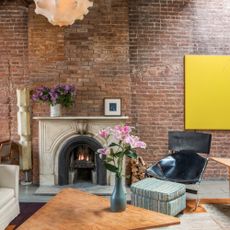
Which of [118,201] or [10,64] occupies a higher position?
[10,64]

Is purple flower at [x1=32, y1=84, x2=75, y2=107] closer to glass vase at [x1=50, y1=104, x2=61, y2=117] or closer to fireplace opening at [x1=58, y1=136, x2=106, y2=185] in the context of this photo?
glass vase at [x1=50, y1=104, x2=61, y2=117]

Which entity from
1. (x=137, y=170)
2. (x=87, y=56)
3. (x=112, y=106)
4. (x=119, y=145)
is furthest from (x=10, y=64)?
(x=119, y=145)

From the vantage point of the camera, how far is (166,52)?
5137 millimetres

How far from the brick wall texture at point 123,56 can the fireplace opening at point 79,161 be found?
0.50 metres

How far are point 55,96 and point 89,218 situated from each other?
258cm

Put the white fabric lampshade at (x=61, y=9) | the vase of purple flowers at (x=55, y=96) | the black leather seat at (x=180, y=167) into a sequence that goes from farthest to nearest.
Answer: the vase of purple flowers at (x=55, y=96) < the black leather seat at (x=180, y=167) < the white fabric lampshade at (x=61, y=9)

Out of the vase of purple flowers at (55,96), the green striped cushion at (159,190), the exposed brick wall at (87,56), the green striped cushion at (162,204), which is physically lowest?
the green striped cushion at (162,204)

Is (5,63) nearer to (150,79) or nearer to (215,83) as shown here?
(150,79)

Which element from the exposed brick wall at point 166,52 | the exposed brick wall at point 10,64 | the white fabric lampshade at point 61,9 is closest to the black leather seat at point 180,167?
the exposed brick wall at point 166,52

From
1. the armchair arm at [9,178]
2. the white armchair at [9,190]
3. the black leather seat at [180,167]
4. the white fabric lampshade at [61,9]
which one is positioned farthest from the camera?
the black leather seat at [180,167]

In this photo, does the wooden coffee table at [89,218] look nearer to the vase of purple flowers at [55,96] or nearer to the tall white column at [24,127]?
the vase of purple flowers at [55,96]

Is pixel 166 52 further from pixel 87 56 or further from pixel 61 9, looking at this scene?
pixel 61 9

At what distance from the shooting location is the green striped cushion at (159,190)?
10.9 feet

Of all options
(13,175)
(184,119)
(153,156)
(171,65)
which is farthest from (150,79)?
(13,175)
